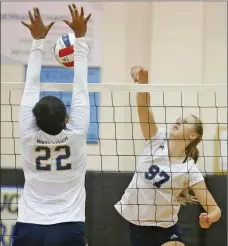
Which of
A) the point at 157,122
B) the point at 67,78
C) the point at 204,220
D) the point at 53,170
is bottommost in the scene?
the point at 204,220

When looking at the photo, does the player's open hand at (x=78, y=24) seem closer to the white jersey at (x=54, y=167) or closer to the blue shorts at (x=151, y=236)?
the white jersey at (x=54, y=167)

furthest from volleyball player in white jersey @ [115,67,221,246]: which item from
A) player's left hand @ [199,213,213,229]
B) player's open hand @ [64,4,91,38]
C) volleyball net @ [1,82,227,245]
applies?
volleyball net @ [1,82,227,245]

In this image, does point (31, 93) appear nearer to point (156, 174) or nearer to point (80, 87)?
point (80, 87)

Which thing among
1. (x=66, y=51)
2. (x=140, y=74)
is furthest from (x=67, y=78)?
(x=66, y=51)

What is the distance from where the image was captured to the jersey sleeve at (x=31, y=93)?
2.25 meters

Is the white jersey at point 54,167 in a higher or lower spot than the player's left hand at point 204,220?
higher

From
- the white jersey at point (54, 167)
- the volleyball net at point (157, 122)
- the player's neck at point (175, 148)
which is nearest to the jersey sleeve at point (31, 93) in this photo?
the white jersey at point (54, 167)

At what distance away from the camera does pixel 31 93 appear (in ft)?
7.63

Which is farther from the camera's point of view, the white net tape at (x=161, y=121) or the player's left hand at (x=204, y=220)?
the white net tape at (x=161, y=121)

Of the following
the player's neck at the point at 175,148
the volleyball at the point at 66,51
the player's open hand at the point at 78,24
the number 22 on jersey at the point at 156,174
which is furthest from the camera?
the player's neck at the point at 175,148

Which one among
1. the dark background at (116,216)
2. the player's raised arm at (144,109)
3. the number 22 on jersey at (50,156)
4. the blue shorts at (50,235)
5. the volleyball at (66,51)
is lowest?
the dark background at (116,216)

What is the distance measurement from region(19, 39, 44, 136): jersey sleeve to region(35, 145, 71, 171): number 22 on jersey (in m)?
0.12

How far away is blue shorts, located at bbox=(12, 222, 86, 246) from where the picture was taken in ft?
6.89

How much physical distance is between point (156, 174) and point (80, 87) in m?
1.01
